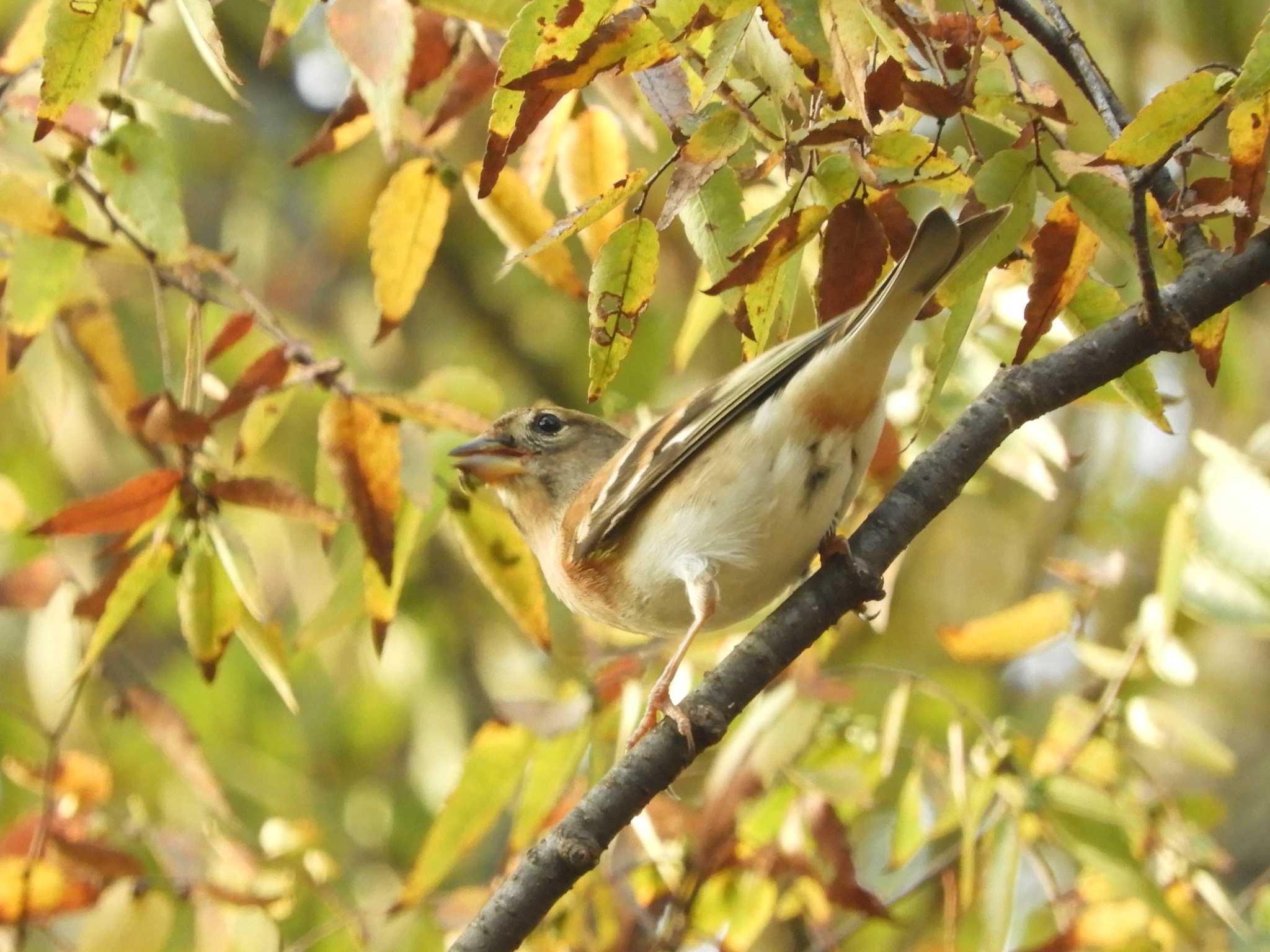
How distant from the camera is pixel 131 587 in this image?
7.93ft

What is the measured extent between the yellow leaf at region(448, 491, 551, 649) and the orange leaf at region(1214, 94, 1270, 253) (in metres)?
1.37

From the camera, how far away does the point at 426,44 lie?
7.90 ft

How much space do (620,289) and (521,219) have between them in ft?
2.85

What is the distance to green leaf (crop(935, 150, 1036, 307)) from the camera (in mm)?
1687

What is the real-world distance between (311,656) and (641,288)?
4.95 meters

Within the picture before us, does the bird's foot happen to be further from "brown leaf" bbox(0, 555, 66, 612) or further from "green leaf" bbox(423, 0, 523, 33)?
"brown leaf" bbox(0, 555, 66, 612)

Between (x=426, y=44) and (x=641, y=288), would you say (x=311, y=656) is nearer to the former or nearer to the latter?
(x=426, y=44)

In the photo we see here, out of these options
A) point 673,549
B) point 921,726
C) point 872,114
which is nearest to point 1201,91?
point 872,114

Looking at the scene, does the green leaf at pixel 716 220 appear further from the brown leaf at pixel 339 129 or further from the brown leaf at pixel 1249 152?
the brown leaf at pixel 339 129

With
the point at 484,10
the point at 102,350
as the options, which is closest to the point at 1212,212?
the point at 484,10

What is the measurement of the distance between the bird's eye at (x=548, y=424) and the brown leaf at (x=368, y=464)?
130 cm

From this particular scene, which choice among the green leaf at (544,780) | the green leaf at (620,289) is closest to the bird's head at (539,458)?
the green leaf at (544,780)

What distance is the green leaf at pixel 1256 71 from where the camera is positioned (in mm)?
1438

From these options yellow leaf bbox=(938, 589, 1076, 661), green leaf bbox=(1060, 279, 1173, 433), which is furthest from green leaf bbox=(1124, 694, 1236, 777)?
green leaf bbox=(1060, 279, 1173, 433)
